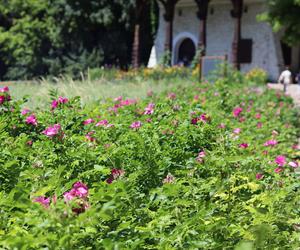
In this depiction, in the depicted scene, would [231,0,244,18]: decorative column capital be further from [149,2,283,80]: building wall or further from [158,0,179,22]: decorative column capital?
[158,0,179,22]: decorative column capital

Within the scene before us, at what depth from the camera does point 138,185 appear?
2.68 meters

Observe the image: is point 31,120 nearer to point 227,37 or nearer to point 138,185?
point 138,185

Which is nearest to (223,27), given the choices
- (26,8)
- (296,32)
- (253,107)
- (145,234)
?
(296,32)

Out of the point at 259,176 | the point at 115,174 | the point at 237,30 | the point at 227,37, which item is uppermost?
the point at 237,30

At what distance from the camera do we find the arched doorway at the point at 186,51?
25609mm

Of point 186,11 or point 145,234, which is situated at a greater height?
point 186,11

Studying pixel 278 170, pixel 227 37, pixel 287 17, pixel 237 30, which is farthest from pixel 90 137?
pixel 227 37

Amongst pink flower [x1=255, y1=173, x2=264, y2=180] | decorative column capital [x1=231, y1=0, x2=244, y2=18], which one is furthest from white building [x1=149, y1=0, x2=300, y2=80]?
pink flower [x1=255, y1=173, x2=264, y2=180]

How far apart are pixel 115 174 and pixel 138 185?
7.5 inches

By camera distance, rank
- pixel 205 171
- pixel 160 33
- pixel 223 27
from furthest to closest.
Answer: pixel 160 33, pixel 223 27, pixel 205 171

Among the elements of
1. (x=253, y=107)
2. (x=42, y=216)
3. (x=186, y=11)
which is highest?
(x=186, y=11)

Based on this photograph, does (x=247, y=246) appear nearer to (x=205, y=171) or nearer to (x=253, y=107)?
(x=205, y=171)

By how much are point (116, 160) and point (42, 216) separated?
1.01 metres

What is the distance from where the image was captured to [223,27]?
23438mm
